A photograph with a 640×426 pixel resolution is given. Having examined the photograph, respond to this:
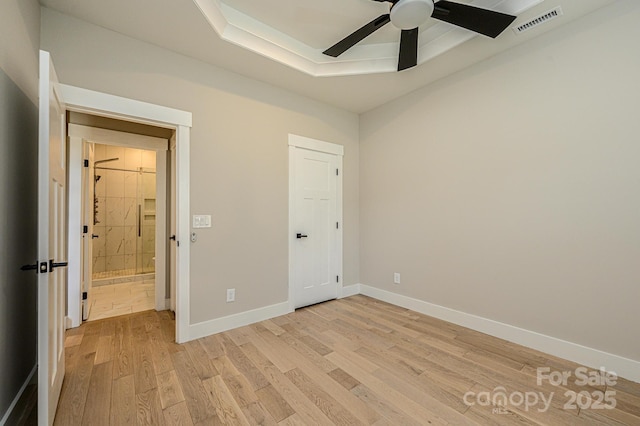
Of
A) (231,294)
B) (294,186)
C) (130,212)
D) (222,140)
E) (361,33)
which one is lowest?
(231,294)

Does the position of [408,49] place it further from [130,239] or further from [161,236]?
[130,239]

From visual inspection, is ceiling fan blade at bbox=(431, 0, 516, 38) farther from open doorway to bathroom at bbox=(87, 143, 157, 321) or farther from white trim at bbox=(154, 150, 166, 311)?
open doorway to bathroom at bbox=(87, 143, 157, 321)

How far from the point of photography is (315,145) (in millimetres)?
3518

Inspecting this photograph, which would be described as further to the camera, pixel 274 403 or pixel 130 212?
pixel 130 212

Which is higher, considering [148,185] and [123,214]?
[148,185]

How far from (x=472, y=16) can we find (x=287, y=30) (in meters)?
1.61

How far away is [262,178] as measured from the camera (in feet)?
10.0

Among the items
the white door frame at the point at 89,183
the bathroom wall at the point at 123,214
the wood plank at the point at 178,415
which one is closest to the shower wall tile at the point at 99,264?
the bathroom wall at the point at 123,214

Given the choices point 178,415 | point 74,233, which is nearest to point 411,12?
point 178,415

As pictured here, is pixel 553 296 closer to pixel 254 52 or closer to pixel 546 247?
pixel 546 247

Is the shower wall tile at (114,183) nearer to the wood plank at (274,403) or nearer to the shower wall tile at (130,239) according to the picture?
the shower wall tile at (130,239)

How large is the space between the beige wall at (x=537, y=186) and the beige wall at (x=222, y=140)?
1635 millimetres

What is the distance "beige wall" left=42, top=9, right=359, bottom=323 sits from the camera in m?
2.15

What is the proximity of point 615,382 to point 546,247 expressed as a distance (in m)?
1.01
